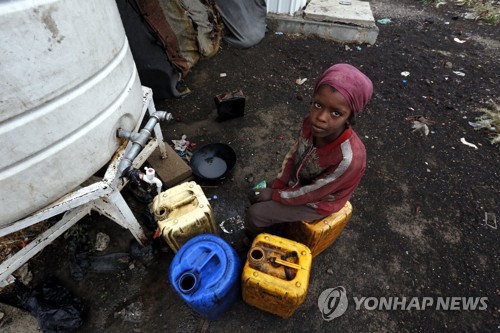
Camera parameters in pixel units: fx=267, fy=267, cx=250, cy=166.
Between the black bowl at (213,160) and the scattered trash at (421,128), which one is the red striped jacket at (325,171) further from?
the scattered trash at (421,128)

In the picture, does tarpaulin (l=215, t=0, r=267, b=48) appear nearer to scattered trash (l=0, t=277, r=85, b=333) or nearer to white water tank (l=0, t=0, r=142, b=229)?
white water tank (l=0, t=0, r=142, b=229)

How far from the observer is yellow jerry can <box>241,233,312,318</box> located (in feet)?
5.41

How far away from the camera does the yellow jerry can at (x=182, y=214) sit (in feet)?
6.37

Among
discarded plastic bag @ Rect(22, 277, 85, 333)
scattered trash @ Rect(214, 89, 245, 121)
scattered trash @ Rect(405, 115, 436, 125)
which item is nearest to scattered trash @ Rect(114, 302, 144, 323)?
discarded plastic bag @ Rect(22, 277, 85, 333)

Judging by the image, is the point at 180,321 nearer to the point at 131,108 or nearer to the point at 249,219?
the point at 249,219

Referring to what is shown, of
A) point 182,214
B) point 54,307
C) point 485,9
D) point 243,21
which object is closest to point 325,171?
point 182,214

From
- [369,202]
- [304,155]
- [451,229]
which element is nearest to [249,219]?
[304,155]

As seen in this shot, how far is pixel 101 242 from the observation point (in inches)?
96.8

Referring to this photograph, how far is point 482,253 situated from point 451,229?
309 mm

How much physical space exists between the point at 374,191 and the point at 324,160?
163cm

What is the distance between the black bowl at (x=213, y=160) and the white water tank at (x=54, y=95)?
1.50 metres

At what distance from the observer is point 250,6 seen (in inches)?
201

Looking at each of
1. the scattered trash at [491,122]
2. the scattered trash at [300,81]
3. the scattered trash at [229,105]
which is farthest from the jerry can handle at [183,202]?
the scattered trash at [491,122]

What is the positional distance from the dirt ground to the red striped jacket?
0.90 meters
